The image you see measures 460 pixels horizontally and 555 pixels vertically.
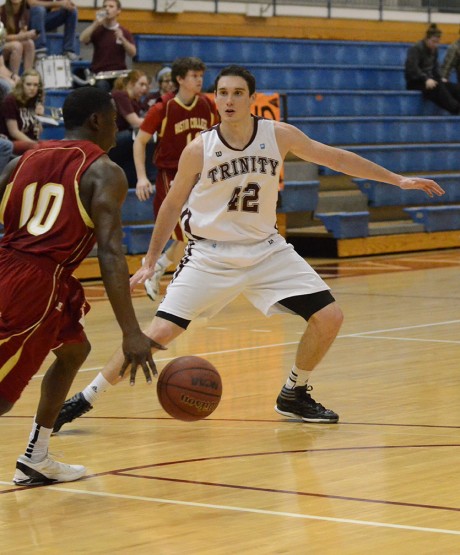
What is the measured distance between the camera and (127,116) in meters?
13.3

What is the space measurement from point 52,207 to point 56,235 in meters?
0.10

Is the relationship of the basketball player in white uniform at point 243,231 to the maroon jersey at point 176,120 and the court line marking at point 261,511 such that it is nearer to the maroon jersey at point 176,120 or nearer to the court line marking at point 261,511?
the court line marking at point 261,511

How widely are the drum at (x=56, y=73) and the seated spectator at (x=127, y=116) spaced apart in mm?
707

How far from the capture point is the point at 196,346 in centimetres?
838

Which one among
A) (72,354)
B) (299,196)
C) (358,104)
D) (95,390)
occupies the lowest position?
(299,196)

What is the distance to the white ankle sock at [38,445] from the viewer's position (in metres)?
4.67

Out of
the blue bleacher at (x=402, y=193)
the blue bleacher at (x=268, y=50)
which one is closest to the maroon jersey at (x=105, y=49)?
the blue bleacher at (x=268, y=50)

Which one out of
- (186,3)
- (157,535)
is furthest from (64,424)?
(186,3)

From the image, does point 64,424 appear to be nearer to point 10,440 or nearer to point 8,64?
point 10,440

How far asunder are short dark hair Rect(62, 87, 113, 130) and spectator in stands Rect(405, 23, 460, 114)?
14099mm

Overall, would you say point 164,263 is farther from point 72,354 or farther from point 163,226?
point 72,354

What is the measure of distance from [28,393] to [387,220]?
9.82 meters

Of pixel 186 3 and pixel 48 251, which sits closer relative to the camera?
pixel 48 251

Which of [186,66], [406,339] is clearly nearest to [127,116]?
[186,66]
